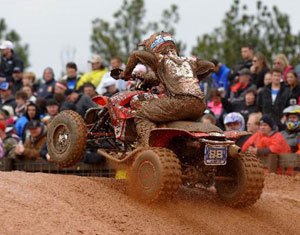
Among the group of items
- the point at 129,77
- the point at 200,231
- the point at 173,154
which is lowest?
the point at 200,231

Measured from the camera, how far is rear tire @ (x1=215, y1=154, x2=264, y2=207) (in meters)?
11.6

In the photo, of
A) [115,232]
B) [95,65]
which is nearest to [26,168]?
[95,65]

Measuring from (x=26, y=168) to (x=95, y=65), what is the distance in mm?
4001

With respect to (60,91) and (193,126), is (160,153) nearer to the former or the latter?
(193,126)

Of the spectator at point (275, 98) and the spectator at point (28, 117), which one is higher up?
the spectator at point (275, 98)

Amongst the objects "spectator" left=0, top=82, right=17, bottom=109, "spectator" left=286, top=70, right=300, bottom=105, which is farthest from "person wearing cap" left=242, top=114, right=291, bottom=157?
"spectator" left=0, top=82, right=17, bottom=109

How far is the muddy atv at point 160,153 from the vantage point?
1105cm

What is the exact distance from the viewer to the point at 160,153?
36.0 ft

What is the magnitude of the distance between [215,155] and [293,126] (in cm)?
450

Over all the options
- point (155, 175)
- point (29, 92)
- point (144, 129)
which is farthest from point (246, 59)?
point (155, 175)

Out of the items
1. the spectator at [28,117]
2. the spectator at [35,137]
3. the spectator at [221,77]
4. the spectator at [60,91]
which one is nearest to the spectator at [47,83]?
the spectator at [60,91]

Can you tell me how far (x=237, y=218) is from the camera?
11.5 metres

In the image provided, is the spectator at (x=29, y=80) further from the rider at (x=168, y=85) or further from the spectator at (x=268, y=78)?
the rider at (x=168, y=85)

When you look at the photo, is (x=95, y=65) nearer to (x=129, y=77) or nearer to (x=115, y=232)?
(x=129, y=77)
